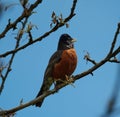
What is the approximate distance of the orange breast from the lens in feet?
21.7

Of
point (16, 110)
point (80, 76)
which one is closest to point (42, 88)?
point (80, 76)

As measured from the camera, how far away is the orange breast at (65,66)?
6.61 meters

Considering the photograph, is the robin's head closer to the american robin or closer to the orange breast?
the american robin

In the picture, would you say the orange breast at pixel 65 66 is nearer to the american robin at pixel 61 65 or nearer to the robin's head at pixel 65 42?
the american robin at pixel 61 65

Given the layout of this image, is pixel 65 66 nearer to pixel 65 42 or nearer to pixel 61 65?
pixel 61 65

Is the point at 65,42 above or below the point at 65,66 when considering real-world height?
above

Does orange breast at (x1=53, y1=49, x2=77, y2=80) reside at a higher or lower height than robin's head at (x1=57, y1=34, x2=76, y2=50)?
lower

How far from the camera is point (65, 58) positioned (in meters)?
6.83

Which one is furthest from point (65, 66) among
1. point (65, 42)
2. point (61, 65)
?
point (65, 42)

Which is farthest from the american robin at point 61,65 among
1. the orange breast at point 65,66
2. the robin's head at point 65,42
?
the robin's head at point 65,42

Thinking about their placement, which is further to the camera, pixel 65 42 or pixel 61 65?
pixel 65 42

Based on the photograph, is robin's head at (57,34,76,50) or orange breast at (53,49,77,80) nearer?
orange breast at (53,49,77,80)

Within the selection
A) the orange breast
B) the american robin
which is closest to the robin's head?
the american robin

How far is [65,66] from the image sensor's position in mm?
6688
